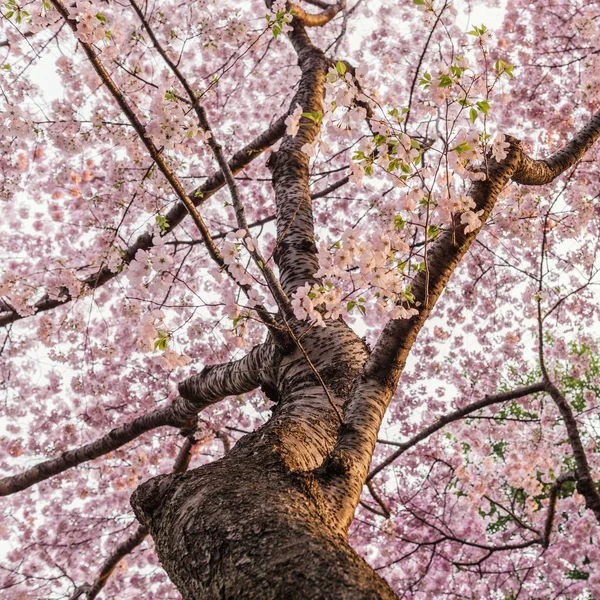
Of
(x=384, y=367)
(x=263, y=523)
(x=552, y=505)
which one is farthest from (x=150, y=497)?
(x=552, y=505)

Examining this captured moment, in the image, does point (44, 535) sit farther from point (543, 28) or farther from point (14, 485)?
point (543, 28)

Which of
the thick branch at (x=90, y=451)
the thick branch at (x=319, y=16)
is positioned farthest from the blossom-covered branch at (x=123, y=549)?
the thick branch at (x=319, y=16)

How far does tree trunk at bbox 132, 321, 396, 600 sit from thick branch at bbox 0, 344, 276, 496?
1.01m

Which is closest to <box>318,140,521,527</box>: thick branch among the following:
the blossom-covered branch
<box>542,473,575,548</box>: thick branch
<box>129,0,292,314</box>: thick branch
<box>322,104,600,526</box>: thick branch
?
<box>322,104,600,526</box>: thick branch

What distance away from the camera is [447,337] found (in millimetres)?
8281

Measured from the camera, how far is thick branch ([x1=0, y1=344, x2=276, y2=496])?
9.11ft

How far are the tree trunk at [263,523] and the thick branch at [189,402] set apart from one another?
101cm

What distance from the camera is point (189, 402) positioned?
3.51m

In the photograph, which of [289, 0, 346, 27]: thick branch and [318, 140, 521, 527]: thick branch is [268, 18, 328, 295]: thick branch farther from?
[289, 0, 346, 27]: thick branch

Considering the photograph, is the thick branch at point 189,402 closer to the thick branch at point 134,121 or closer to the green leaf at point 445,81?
the thick branch at point 134,121

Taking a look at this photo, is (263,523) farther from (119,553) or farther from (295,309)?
(119,553)

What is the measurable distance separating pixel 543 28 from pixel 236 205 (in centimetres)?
839

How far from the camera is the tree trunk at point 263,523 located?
85 cm

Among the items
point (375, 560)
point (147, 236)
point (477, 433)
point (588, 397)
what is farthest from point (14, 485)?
point (588, 397)
